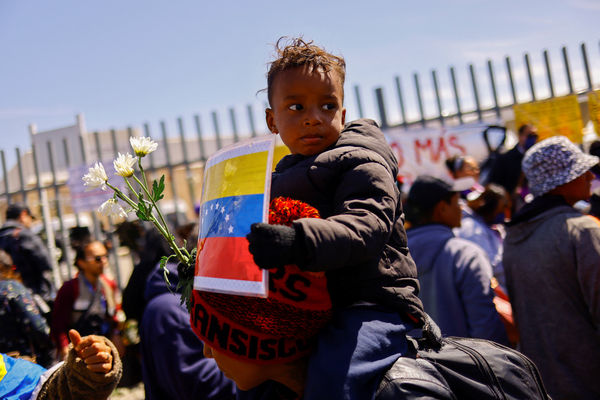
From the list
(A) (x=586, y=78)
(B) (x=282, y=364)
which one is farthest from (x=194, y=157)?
(B) (x=282, y=364)

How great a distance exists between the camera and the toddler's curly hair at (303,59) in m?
1.50

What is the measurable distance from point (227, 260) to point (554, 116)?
6.57 m

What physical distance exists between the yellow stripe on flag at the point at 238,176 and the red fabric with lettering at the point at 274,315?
0.30 feet

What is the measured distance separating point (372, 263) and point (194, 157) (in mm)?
7679

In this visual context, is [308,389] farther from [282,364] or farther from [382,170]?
[382,170]

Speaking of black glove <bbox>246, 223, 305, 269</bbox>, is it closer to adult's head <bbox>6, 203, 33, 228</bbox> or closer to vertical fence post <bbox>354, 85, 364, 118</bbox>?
adult's head <bbox>6, 203, 33, 228</bbox>

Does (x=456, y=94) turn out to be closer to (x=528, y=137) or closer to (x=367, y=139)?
(x=528, y=137)

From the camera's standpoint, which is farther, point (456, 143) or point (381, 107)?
point (381, 107)

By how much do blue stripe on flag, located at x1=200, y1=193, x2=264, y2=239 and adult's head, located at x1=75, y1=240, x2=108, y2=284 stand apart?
3547mm

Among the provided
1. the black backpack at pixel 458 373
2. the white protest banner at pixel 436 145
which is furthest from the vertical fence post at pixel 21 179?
the black backpack at pixel 458 373

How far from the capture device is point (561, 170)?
3020mm

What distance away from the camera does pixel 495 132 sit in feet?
21.7

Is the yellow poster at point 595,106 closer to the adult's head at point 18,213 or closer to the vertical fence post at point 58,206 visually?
the adult's head at point 18,213

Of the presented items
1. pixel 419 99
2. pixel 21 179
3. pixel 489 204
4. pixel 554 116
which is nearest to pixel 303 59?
pixel 489 204
